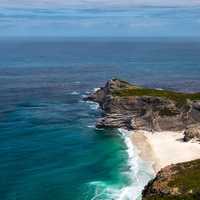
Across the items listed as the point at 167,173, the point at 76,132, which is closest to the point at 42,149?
the point at 76,132

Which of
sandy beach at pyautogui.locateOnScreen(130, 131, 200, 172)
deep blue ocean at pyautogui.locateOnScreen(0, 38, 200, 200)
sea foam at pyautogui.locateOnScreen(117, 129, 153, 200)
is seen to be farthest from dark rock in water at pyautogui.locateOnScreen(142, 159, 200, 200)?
sandy beach at pyautogui.locateOnScreen(130, 131, 200, 172)

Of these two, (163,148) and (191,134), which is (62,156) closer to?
(163,148)

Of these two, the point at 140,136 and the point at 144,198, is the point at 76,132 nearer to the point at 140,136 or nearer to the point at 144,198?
the point at 140,136

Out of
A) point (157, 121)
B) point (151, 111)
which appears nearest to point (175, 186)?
point (157, 121)

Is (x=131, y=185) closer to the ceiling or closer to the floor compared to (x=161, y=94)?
closer to the floor

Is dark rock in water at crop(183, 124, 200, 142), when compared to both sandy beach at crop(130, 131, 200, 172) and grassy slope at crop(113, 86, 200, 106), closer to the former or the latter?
sandy beach at crop(130, 131, 200, 172)

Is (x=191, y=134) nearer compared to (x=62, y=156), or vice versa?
(x=62, y=156)
